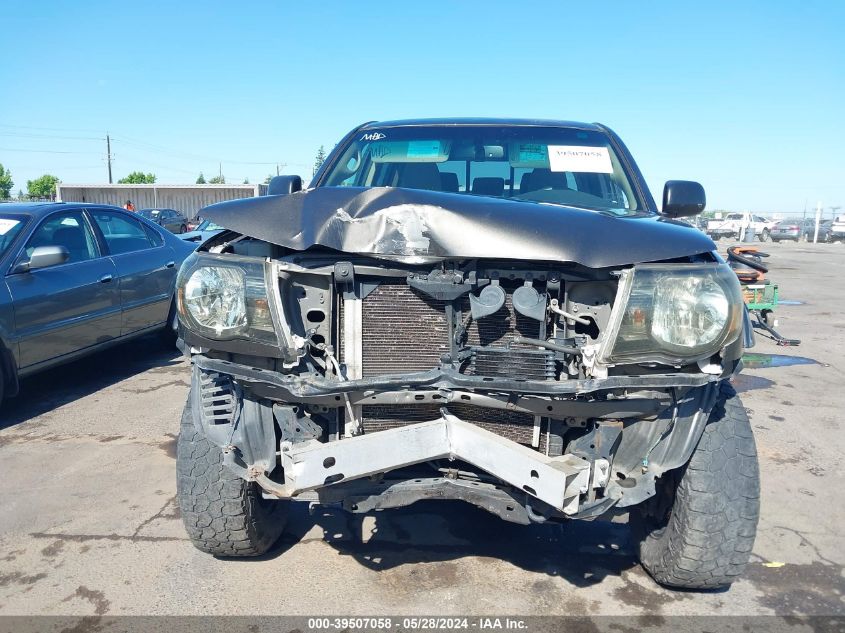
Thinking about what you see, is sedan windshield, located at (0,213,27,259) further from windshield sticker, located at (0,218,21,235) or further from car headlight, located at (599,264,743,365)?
car headlight, located at (599,264,743,365)

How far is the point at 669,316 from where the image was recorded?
7.01 ft

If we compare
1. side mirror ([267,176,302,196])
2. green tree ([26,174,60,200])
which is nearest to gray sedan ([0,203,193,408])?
side mirror ([267,176,302,196])

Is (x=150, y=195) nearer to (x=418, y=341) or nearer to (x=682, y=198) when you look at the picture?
(x=682, y=198)

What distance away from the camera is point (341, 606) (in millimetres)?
2576

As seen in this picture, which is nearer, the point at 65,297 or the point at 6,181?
the point at 65,297

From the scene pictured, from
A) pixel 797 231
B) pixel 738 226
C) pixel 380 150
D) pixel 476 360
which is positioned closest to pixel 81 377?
pixel 380 150

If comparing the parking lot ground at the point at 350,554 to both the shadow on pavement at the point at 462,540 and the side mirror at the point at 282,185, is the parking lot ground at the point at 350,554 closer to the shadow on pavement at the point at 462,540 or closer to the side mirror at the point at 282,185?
the shadow on pavement at the point at 462,540

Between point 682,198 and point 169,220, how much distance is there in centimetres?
2623

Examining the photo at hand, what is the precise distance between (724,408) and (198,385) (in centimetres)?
200

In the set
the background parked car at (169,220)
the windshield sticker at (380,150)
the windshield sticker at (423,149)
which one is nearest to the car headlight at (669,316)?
the windshield sticker at (423,149)

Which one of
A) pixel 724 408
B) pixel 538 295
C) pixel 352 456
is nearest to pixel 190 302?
pixel 352 456

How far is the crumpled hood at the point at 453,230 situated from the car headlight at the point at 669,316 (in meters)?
0.08

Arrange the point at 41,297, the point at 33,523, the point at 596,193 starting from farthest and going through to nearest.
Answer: the point at 41,297 → the point at 596,193 → the point at 33,523

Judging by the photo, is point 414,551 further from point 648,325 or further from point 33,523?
point 33,523
